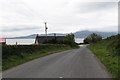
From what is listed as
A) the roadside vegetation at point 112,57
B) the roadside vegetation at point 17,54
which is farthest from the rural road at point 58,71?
the roadside vegetation at point 17,54

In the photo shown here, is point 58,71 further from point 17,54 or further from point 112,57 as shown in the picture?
point 17,54

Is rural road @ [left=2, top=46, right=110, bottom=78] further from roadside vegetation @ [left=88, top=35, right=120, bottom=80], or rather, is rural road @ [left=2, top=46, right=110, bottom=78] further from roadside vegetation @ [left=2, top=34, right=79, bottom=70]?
roadside vegetation @ [left=2, top=34, right=79, bottom=70]

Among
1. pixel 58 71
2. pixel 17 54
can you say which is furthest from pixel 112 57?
pixel 58 71

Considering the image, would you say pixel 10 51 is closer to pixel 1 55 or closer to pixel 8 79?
pixel 1 55

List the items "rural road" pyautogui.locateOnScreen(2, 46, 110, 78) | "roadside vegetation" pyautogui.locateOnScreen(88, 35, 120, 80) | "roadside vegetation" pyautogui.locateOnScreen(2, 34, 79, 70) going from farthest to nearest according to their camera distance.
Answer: "roadside vegetation" pyautogui.locateOnScreen(2, 34, 79, 70) < "roadside vegetation" pyautogui.locateOnScreen(88, 35, 120, 80) < "rural road" pyautogui.locateOnScreen(2, 46, 110, 78)

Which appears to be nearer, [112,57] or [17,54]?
[112,57]

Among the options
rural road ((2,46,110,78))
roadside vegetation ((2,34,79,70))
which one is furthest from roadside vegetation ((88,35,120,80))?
roadside vegetation ((2,34,79,70))

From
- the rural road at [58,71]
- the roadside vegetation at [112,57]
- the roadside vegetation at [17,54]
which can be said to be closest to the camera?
the rural road at [58,71]

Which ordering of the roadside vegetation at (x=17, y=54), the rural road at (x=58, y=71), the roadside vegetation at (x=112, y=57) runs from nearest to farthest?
the rural road at (x=58, y=71)
the roadside vegetation at (x=112, y=57)
the roadside vegetation at (x=17, y=54)

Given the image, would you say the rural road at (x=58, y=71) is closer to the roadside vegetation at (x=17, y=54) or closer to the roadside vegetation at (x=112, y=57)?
the roadside vegetation at (x=112, y=57)

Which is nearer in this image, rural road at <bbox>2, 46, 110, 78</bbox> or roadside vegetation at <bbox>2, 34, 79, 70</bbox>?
rural road at <bbox>2, 46, 110, 78</bbox>

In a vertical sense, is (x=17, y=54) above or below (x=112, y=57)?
above

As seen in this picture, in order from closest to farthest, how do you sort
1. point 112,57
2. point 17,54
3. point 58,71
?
point 58,71, point 112,57, point 17,54

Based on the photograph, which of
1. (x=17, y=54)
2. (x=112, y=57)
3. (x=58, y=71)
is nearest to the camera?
(x=58, y=71)
